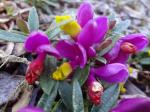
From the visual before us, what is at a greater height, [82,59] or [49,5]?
[49,5]

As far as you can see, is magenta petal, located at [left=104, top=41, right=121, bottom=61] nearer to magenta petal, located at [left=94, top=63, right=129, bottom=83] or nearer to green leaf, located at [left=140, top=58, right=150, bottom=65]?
magenta petal, located at [left=94, top=63, right=129, bottom=83]

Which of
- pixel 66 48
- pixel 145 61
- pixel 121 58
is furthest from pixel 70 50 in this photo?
pixel 145 61

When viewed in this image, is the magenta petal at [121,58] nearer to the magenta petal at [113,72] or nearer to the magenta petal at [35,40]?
the magenta petal at [113,72]

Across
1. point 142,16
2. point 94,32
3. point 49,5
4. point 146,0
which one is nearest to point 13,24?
point 49,5

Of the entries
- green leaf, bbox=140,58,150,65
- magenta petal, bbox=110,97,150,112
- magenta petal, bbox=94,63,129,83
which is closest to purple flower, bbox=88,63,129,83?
magenta petal, bbox=94,63,129,83

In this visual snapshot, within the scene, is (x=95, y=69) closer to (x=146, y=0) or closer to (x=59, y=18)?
(x=59, y=18)
